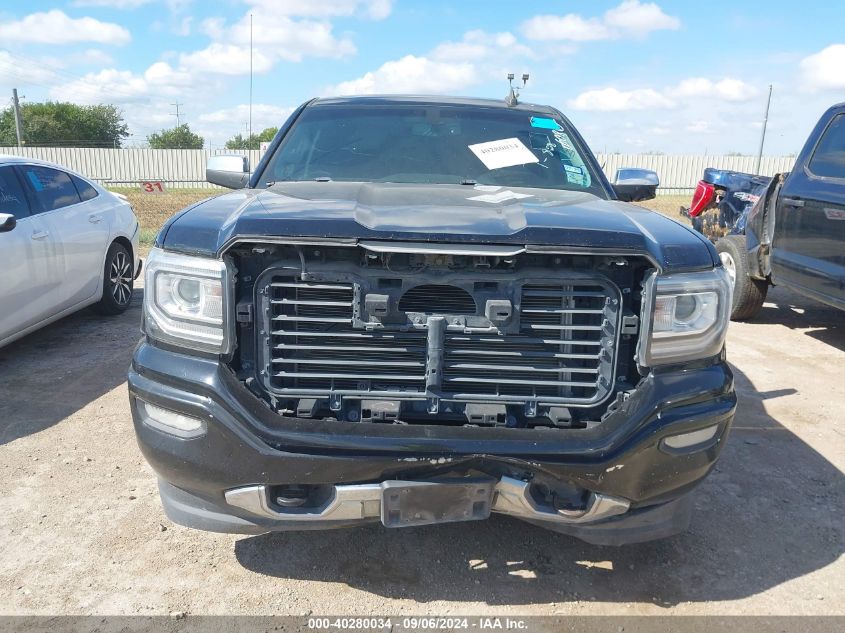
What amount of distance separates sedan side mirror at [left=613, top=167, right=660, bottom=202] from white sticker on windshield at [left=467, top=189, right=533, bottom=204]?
910 millimetres

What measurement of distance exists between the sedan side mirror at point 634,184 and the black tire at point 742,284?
3184 millimetres

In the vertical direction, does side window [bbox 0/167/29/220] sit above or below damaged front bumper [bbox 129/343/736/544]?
above

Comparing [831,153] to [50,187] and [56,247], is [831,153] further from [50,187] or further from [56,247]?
[50,187]

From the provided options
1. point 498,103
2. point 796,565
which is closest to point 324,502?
point 796,565

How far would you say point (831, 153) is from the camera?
225 inches

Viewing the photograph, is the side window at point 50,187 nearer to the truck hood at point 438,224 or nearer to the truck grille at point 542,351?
the truck hood at point 438,224

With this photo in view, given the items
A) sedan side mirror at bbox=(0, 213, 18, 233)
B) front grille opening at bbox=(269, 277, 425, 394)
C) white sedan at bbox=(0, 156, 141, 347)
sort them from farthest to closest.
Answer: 1. white sedan at bbox=(0, 156, 141, 347)
2. sedan side mirror at bbox=(0, 213, 18, 233)
3. front grille opening at bbox=(269, 277, 425, 394)

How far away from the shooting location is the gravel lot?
256 cm

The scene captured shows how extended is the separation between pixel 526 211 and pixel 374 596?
1.54 m

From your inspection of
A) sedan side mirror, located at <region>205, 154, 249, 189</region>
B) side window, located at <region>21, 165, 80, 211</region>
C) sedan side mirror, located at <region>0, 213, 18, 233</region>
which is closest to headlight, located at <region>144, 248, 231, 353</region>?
sedan side mirror, located at <region>205, 154, 249, 189</region>

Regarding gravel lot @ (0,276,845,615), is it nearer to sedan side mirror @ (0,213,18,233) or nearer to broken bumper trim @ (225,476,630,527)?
broken bumper trim @ (225,476,630,527)

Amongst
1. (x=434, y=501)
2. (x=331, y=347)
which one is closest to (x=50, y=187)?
(x=331, y=347)

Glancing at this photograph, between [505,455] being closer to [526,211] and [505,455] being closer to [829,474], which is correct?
[526,211]

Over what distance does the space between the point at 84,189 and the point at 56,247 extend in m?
1.04
